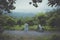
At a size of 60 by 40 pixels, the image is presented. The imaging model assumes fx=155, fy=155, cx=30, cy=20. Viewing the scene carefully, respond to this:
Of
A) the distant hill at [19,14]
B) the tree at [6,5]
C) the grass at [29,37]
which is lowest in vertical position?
the grass at [29,37]

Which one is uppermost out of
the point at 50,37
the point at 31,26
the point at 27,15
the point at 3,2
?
the point at 3,2

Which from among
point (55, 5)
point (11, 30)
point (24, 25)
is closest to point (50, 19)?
point (55, 5)

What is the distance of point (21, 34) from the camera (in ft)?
5.99

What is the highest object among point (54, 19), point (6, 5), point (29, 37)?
point (6, 5)

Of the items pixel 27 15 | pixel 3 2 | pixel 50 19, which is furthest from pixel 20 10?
pixel 50 19

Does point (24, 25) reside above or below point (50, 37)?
above

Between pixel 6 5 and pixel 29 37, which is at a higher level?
pixel 6 5

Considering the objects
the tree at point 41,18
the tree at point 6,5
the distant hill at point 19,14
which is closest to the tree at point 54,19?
the tree at point 41,18

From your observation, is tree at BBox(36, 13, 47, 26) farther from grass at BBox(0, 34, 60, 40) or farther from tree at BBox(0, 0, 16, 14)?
tree at BBox(0, 0, 16, 14)

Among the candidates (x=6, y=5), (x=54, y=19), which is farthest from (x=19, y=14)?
(x=54, y=19)

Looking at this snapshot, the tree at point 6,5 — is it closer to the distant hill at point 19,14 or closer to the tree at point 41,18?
the distant hill at point 19,14

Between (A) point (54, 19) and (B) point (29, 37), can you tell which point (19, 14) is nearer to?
(B) point (29, 37)

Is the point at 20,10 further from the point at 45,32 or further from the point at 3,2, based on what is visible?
the point at 45,32

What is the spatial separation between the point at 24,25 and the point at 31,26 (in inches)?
3.3
